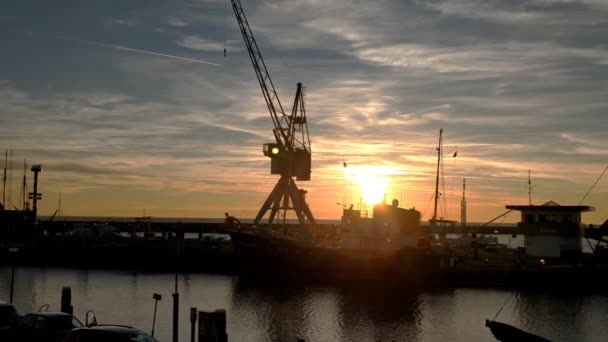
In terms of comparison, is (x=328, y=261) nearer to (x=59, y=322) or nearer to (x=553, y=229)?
(x=553, y=229)

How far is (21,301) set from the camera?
52031 mm

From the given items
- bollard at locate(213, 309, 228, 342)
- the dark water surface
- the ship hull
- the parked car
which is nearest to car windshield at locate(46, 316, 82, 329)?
the parked car

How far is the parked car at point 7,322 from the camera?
72.8ft

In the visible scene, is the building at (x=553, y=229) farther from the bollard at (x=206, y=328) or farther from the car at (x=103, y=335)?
the car at (x=103, y=335)

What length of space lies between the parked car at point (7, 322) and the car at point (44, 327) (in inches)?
18.4

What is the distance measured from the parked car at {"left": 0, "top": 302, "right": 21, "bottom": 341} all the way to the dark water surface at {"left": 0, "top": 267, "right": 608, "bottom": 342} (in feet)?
47.6

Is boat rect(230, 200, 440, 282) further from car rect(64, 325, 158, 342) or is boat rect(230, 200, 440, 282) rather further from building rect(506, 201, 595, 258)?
car rect(64, 325, 158, 342)

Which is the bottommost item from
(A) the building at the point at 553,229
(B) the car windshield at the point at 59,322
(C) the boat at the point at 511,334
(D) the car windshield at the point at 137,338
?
(C) the boat at the point at 511,334

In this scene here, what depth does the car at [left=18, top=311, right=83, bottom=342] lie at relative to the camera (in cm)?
2162

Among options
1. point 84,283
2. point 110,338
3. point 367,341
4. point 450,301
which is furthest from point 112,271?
point 110,338

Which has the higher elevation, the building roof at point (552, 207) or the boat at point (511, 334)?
the building roof at point (552, 207)

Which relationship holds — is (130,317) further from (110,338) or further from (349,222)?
(349,222)

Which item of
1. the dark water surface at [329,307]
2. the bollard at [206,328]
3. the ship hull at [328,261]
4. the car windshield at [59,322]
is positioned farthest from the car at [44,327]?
the ship hull at [328,261]

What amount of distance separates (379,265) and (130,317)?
107 feet
